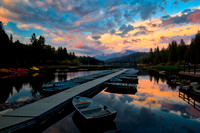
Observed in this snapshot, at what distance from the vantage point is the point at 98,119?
21.9 feet

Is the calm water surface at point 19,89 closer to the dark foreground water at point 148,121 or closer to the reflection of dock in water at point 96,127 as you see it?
the dark foreground water at point 148,121

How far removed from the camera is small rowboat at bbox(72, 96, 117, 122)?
6.67 meters

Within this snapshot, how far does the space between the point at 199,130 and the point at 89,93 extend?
11.1 metres

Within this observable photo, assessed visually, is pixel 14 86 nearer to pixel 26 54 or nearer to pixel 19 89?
pixel 19 89

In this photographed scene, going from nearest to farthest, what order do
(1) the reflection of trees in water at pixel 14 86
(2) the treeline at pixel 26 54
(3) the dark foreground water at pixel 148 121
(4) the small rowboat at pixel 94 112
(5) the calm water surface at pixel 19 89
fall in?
1. (4) the small rowboat at pixel 94 112
2. (3) the dark foreground water at pixel 148 121
3. (5) the calm water surface at pixel 19 89
4. (1) the reflection of trees in water at pixel 14 86
5. (2) the treeline at pixel 26 54

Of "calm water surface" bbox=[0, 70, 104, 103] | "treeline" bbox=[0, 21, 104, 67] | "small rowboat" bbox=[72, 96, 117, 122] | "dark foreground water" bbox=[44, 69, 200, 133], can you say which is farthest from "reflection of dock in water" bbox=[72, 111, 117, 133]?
"treeline" bbox=[0, 21, 104, 67]

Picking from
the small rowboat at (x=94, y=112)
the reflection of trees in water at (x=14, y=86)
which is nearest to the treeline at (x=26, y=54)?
the reflection of trees in water at (x=14, y=86)

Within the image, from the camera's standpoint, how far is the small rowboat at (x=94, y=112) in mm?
6672

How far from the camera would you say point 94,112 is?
775 centimetres

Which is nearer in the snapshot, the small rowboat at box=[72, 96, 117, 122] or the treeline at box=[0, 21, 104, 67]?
the small rowboat at box=[72, 96, 117, 122]

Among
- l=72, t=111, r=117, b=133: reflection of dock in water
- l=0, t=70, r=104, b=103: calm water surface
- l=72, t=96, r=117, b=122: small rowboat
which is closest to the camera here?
l=72, t=96, r=117, b=122: small rowboat

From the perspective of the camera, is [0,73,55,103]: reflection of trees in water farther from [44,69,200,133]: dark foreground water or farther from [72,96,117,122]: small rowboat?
[44,69,200,133]: dark foreground water

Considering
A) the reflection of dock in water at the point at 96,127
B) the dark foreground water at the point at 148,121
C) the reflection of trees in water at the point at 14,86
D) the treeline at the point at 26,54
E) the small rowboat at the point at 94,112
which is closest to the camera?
the small rowboat at the point at 94,112

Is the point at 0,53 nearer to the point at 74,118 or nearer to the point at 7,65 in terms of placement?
the point at 7,65
